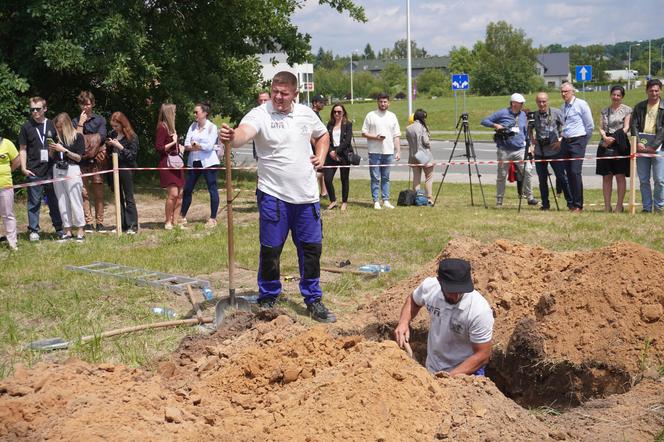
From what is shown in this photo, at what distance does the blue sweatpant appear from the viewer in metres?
7.23

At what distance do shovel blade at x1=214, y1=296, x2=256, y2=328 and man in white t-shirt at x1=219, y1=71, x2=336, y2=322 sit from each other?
1.05ft

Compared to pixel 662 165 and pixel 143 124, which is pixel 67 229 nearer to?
pixel 143 124

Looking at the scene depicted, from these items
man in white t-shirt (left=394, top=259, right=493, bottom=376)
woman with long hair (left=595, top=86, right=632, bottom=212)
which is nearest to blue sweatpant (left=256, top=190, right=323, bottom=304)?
man in white t-shirt (left=394, top=259, right=493, bottom=376)

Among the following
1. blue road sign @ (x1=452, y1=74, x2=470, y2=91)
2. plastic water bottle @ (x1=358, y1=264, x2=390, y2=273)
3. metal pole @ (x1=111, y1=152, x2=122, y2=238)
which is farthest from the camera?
blue road sign @ (x1=452, y1=74, x2=470, y2=91)

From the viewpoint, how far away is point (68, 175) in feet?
37.3

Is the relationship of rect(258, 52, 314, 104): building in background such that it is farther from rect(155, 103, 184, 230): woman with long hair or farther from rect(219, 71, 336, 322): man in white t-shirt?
rect(219, 71, 336, 322): man in white t-shirt

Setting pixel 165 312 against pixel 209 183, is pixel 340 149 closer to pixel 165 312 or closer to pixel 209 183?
pixel 209 183

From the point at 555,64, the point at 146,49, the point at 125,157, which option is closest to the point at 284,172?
the point at 125,157

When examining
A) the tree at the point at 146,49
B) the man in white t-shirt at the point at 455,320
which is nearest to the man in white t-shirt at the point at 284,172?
the man in white t-shirt at the point at 455,320

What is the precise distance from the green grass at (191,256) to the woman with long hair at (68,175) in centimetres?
43

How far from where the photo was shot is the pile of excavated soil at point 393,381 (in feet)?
14.4

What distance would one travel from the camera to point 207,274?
9.37 metres

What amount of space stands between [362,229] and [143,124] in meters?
8.86

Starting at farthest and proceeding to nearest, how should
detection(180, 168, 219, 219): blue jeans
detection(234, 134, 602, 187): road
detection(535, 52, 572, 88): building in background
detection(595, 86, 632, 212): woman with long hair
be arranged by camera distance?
detection(535, 52, 572, 88): building in background, detection(234, 134, 602, 187): road, detection(595, 86, 632, 212): woman with long hair, detection(180, 168, 219, 219): blue jeans
